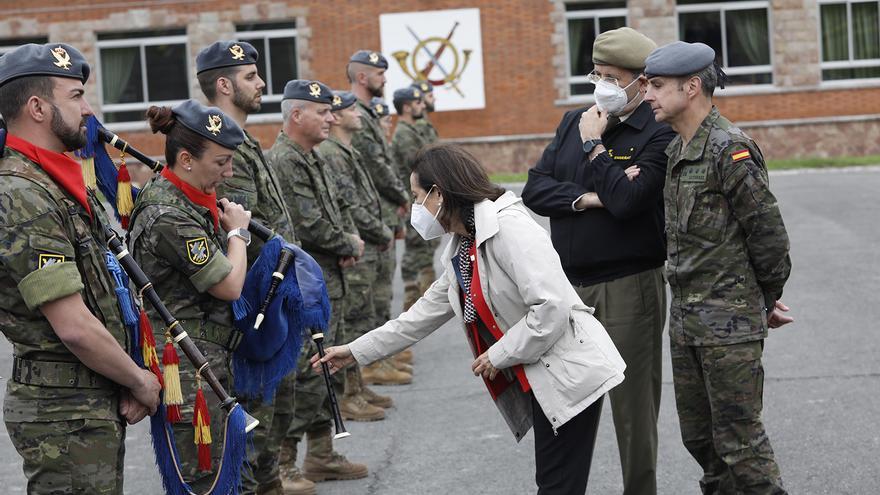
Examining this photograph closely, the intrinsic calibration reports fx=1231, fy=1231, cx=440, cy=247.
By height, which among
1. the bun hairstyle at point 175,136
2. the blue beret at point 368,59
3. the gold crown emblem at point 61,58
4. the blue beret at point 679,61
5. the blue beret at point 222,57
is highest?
the blue beret at point 368,59

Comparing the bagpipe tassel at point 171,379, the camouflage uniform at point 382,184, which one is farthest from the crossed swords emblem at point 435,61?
the bagpipe tassel at point 171,379

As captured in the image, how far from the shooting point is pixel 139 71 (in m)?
30.8

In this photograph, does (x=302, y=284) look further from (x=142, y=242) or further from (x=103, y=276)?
(x=103, y=276)

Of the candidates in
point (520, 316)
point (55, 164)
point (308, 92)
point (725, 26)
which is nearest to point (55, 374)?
point (55, 164)

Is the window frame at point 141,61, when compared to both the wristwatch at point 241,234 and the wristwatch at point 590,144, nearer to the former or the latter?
the wristwatch at point 590,144

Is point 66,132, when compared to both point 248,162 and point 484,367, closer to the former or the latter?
point 484,367

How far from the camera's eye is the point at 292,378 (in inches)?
241

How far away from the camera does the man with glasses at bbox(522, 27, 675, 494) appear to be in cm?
575

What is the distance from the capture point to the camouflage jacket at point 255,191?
240 inches

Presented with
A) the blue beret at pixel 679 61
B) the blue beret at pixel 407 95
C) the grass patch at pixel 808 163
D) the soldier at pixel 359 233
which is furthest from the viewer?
the grass patch at pixel 808 163

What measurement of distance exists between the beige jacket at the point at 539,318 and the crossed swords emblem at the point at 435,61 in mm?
24693

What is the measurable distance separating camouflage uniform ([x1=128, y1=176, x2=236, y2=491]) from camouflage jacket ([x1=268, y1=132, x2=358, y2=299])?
2275mm

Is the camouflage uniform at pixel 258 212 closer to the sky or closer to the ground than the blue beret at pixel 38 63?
closer to the ground

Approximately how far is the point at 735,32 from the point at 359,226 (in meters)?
22.7
